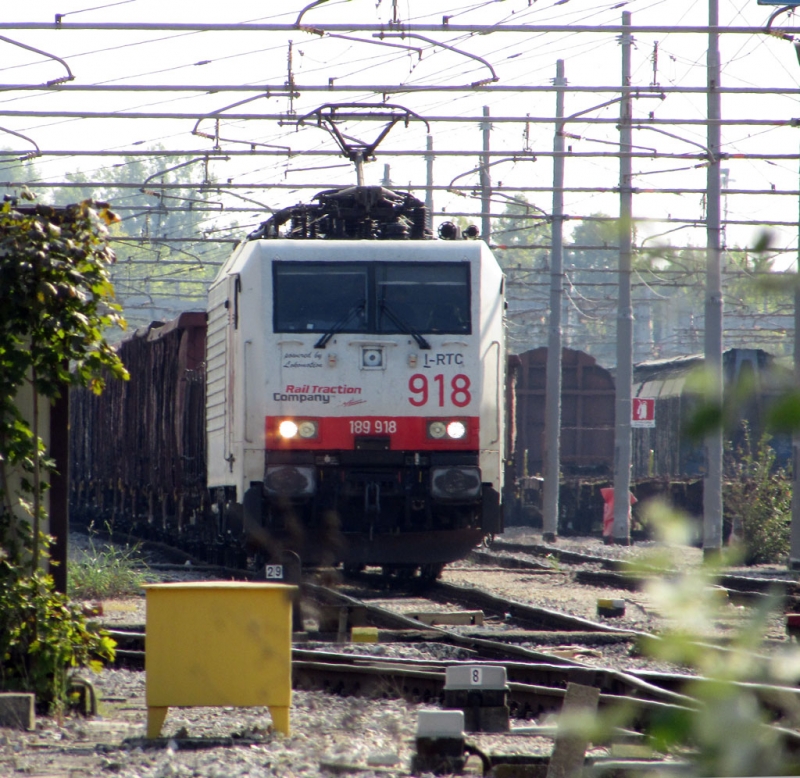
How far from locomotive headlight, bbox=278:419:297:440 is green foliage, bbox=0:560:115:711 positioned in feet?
19.6

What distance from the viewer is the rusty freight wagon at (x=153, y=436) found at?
16.1 meters

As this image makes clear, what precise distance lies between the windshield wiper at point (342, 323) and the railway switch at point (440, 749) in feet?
24.7

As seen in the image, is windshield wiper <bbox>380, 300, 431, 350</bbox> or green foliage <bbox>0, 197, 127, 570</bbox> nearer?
green foliage <bbox>0, 197, 127, 570</bbox>

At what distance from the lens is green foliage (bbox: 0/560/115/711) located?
5.91m

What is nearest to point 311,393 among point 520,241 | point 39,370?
point 39,370

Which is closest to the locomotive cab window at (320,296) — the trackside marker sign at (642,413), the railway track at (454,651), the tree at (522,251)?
the railway track at (454,651)

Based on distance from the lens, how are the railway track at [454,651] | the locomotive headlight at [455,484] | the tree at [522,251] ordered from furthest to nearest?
the tree at [522,251], the locomotive headlight at [455,484], the railway track at [454,651]

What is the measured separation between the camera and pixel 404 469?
1238 centimetres

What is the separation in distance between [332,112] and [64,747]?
9099mm

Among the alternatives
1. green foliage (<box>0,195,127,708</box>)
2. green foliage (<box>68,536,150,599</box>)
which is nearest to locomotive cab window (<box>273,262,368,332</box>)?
green foliage (<box>68,536,150,599</box>)

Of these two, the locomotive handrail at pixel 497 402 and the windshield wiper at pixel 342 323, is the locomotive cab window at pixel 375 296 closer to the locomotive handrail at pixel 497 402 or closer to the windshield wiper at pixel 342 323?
the windshield wiper at pixel 342 323

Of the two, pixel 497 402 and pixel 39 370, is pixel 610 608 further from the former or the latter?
pixel 39 370

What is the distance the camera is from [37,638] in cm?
598

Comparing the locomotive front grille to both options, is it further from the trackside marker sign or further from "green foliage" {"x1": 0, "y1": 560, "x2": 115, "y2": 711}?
the trackside marker sign
